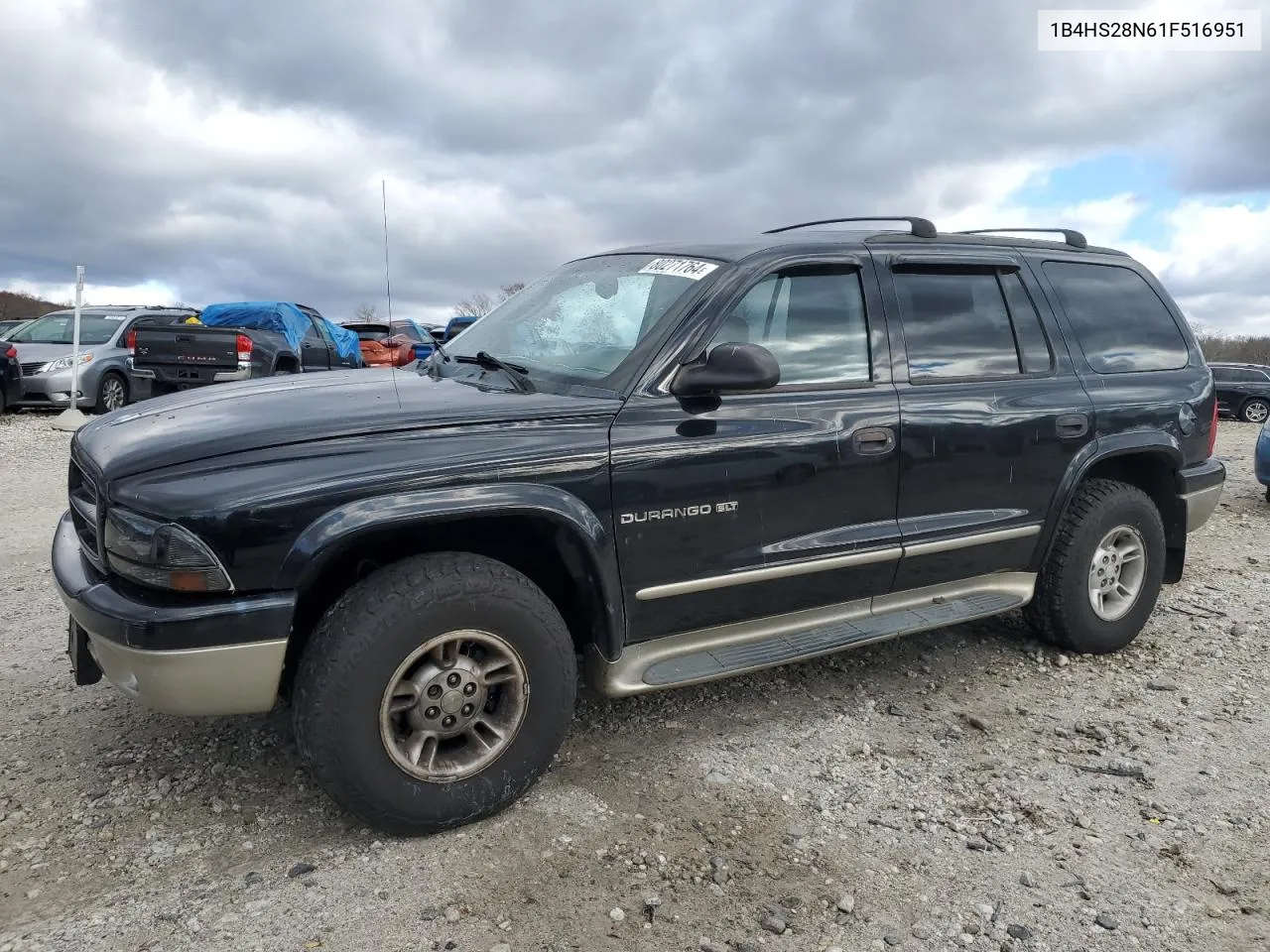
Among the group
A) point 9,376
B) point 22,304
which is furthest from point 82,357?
A: point 22,304

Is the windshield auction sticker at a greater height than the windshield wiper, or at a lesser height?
greater

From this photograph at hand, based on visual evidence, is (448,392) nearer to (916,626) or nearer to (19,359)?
(916,626)

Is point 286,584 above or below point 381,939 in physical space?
above

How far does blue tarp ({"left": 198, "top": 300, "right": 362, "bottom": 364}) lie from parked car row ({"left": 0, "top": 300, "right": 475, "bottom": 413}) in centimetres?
2

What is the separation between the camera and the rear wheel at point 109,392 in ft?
41.0

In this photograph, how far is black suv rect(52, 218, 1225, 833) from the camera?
2.50 m

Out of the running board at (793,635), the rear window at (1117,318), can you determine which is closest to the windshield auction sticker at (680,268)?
the running board at (793,635)

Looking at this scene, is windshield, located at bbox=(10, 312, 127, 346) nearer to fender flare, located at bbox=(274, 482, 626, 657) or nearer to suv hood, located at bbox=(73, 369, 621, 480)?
suv hood, located at bbox=(73, 369, 621, 480)

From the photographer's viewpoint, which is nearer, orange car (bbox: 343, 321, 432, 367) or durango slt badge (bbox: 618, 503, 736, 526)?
durango slt badge (bbox: 618, 503, 736, 526)

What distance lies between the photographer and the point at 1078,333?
417 cm

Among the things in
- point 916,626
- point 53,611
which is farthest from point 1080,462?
point 53,611

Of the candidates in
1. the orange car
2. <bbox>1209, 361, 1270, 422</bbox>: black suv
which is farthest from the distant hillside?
<bbox>1209, 361, 1270, 422</bbox>: black suv

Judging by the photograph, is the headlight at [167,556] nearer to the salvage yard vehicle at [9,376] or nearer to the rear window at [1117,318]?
the rear window at [1117,318]

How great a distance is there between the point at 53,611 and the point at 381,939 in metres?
3.24
